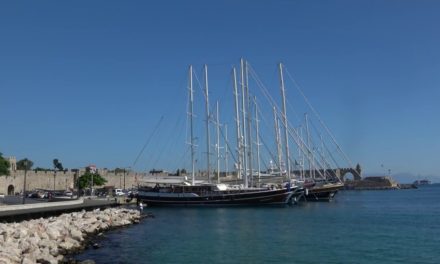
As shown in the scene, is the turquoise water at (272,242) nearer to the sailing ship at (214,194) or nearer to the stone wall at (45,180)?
the sailing ship at (214,194)

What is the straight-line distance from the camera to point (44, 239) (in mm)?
27609

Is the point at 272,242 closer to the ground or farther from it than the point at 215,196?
closer to the ground

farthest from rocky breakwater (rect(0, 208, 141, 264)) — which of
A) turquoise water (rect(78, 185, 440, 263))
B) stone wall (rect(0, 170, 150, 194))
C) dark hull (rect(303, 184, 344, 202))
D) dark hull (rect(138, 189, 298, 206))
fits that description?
stone wall (rect(0, 170, 150, 194))

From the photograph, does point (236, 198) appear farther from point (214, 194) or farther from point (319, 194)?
point (319, 194)

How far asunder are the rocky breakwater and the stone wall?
64.9 meters

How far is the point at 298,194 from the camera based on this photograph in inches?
2827

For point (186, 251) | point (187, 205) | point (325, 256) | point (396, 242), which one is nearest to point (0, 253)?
point (186, 251)

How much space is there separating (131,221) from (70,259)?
21.7 m

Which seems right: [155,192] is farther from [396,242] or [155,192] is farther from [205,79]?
[396,242]

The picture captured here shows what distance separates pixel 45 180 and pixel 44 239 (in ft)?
311

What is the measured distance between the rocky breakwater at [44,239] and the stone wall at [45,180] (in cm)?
6489

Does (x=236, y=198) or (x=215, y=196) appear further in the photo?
(x=215, y=196)

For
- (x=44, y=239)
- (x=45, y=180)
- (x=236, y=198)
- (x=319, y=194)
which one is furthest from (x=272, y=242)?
(x=45, y=180)

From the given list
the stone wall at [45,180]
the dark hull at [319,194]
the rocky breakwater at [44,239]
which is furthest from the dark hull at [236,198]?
the stone wall at [45,180]
